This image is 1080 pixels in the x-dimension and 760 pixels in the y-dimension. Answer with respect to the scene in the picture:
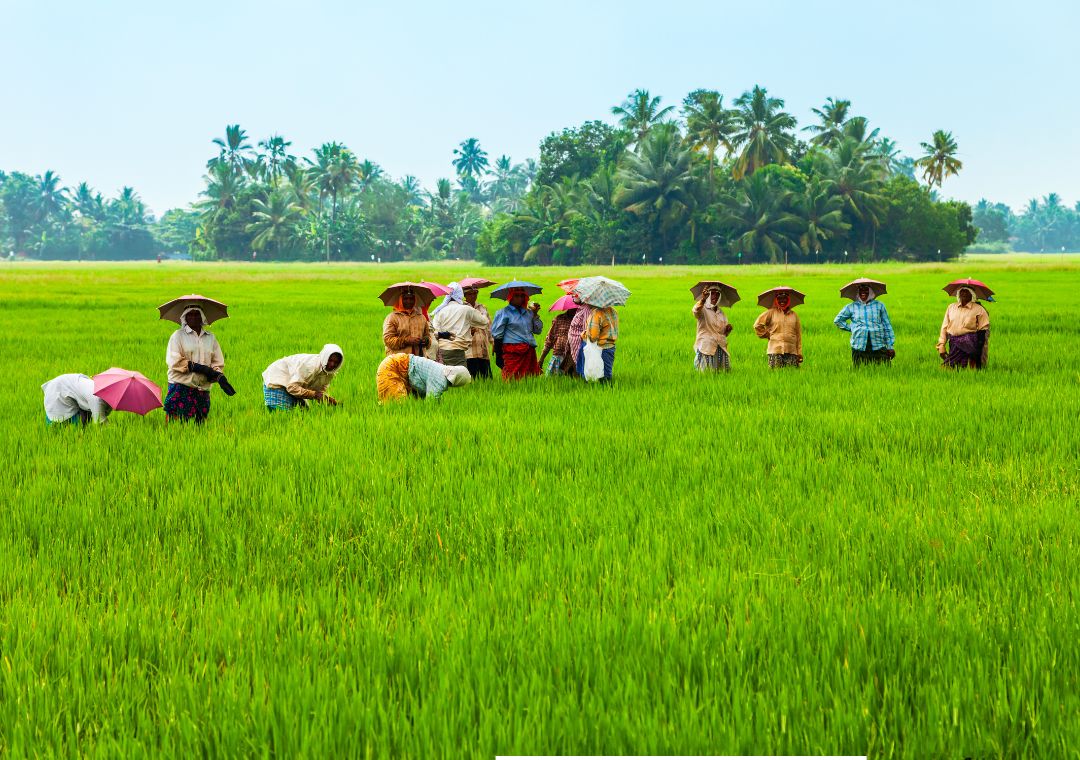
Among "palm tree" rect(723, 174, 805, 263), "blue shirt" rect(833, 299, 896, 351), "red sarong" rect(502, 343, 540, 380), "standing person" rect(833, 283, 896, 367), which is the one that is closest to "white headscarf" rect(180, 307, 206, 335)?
"red sarong" rect(502, 343, 540, 380)

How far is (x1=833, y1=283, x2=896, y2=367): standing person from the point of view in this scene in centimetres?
1017

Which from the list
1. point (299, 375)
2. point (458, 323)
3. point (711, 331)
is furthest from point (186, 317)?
point (711, 331)

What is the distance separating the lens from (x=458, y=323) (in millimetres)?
9359

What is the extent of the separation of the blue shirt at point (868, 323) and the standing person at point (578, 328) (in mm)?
2970

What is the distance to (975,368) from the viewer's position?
10047mm

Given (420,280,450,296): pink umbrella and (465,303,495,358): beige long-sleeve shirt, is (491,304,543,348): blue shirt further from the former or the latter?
(420,280,450,296): pink umbrella

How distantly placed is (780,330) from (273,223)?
72322 mm

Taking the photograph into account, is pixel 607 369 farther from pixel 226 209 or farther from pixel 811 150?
pixel 226 209

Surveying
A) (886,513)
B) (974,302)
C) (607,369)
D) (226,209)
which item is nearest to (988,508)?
(886,513)

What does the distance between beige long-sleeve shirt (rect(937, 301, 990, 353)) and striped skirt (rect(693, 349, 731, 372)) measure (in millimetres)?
2371

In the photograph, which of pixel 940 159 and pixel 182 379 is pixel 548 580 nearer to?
pixel 182 379

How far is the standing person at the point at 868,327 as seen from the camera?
10172 millimetres

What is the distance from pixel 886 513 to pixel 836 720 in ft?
7.36

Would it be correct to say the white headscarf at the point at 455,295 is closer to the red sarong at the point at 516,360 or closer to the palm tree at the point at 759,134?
the red sarong at the point at 516,360
